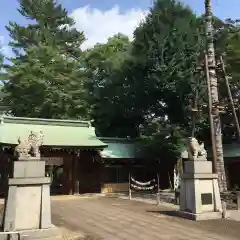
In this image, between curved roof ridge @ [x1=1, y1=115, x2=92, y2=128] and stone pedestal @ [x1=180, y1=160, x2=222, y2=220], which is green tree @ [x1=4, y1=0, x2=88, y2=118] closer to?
curved roof ridge @ [x1=1, y1=115, x2=92, y2=128]

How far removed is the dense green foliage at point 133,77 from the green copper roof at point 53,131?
4856 mm

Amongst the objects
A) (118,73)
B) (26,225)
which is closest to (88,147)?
(118,73)

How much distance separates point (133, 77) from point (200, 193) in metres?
17.9

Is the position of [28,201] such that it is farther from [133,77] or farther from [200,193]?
[133,77]

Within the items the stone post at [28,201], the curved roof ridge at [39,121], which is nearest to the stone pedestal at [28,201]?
the stone post at [28,201]

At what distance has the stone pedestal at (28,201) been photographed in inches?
357

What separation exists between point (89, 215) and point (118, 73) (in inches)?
769

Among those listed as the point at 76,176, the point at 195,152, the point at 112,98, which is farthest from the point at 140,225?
the point at 112,98

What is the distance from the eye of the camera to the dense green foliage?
25703 mm

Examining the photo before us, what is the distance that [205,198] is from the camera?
12695 mm

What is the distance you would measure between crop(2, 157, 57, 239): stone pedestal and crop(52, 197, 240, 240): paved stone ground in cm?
162

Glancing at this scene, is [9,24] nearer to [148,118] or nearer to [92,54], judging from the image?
[92,54]

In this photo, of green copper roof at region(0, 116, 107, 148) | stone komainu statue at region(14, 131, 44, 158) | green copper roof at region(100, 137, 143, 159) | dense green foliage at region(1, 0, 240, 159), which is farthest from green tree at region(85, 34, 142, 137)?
stone komainu statue at region(14, 131, 44, 158)

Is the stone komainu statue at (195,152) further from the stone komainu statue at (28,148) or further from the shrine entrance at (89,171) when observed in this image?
the shrine entrance at (89,171)
